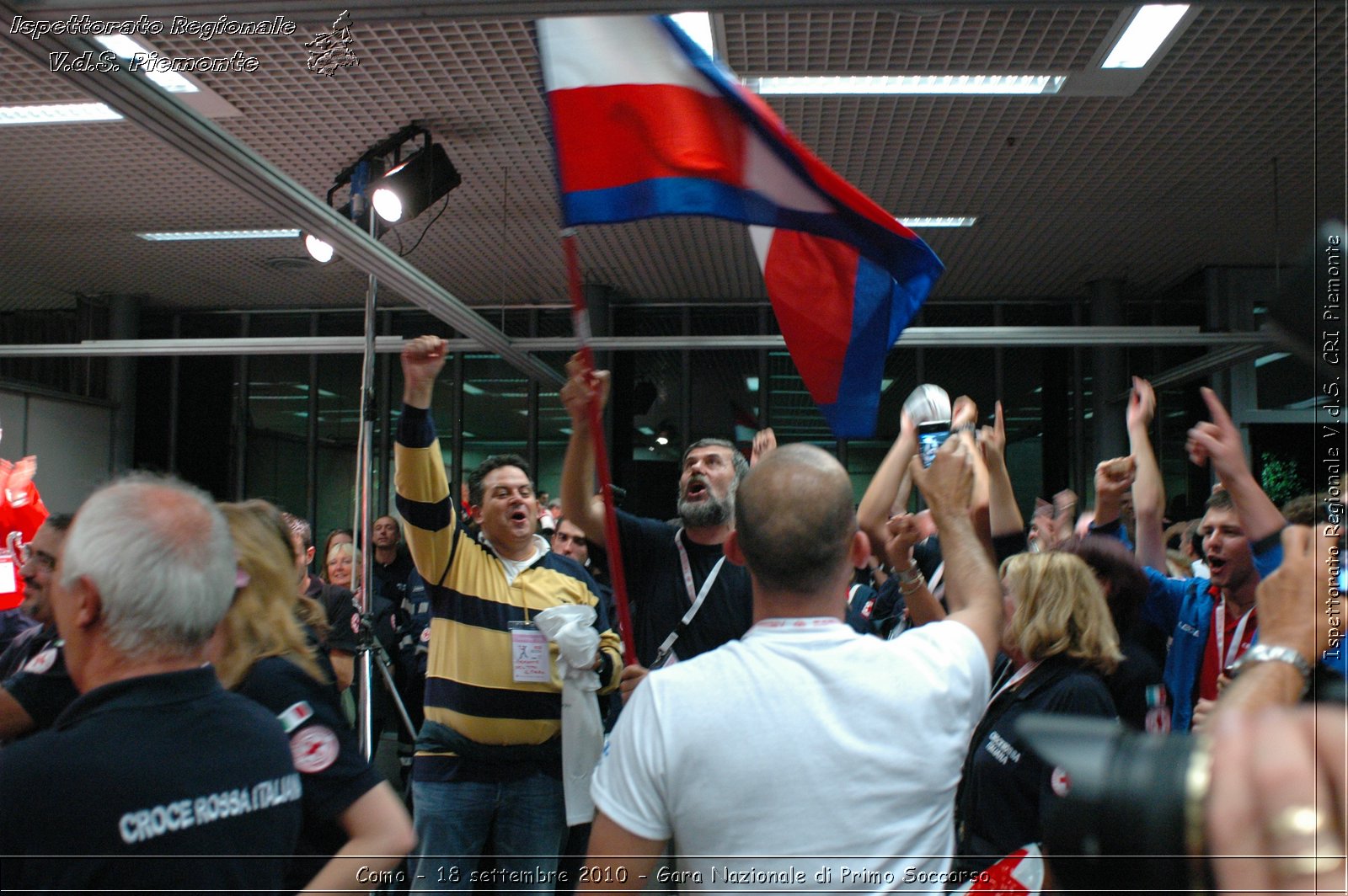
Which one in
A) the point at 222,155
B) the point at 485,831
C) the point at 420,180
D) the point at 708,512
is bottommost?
the point at 485,831

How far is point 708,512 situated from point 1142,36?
10.7 ft

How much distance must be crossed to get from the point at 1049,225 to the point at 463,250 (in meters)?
4.15

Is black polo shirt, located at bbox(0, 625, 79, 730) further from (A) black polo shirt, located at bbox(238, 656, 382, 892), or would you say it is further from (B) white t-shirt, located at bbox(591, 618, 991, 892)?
(B) white t-shirt, located at bbox(591, 618, 991, 892)

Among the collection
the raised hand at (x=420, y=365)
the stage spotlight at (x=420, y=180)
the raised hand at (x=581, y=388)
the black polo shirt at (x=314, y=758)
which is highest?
the stage spotlight at (x=420, y=180)

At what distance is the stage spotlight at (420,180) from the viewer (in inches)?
214

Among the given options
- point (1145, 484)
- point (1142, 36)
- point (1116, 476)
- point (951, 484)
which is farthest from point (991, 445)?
point (1142, 36)

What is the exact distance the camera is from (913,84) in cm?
516

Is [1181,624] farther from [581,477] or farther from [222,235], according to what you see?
[222,235]

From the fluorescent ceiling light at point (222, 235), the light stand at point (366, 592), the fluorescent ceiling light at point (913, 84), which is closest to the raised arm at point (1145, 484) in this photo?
the fluorescent ceiling light at point (913, 84)

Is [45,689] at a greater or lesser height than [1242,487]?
lesser

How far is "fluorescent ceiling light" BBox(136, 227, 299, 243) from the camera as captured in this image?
24.4 feet

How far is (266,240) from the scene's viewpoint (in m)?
7.66

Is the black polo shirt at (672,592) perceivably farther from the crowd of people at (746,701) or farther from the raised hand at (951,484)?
the raised hand at (951,484)

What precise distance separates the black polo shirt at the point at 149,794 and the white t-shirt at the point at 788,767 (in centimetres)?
47
